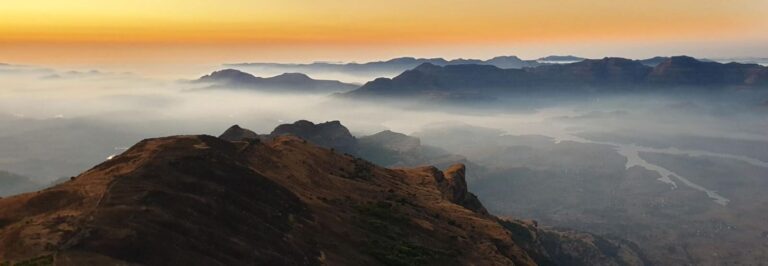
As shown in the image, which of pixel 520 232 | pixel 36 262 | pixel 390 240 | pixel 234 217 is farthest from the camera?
pixel 520 232

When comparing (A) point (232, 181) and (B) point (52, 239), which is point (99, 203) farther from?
(A) point (232, 181)

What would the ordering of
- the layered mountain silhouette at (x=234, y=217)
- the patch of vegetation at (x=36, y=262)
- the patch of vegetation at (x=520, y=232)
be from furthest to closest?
the patch of vegetation at (x=520, y=232), the layered mountain silhouette at (x=234, y=217), the patch of vegetation at (x=36, y=262)

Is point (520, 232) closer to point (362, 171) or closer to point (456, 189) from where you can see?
point (456, 189)

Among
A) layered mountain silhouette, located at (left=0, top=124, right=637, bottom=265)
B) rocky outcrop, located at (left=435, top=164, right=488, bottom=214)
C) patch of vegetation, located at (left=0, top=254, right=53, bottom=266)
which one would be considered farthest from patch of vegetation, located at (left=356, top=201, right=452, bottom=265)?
rocky outcrop, located at (left=435, top=164, right=488, bottom=214)

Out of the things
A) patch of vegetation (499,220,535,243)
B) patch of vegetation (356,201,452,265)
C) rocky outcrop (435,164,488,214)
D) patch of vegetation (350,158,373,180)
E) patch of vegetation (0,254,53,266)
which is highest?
patch of vegetation (0,254,53,266)

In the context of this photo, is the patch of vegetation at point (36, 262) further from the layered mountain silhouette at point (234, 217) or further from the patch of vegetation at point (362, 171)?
the patch of vegetation at point (362, 171)

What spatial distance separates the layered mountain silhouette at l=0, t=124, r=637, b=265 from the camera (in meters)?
42.9

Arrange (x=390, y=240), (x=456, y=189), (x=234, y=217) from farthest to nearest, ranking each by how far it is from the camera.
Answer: (x=456, y=189) < (x=390, y=240) < (x=234, y=217)

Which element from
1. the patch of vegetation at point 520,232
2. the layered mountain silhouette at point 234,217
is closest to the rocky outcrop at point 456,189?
the patch of vegetation at point 520,232

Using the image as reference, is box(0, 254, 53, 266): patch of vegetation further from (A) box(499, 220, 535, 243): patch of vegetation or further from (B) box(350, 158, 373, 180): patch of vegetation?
(A) box(499, 220, 535, 243): patch of vegetation

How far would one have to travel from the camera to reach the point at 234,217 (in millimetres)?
53562

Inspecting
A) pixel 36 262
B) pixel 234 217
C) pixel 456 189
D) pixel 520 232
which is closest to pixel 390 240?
pixel 234 217

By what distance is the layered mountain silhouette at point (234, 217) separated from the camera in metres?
42.9

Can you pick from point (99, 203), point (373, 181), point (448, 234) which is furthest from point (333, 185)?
point (99, 203)
